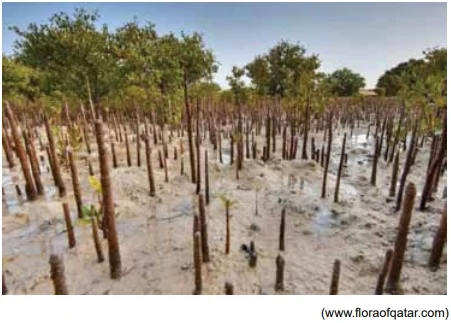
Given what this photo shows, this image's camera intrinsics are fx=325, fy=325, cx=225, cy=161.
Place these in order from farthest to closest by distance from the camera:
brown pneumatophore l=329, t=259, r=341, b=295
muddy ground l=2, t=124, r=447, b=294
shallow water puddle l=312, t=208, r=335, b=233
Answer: shallow water puddle l=312, t=208, r=335, b=233 → muddy ground l=2, t=124, r=447, b=294 → brown pneumatophore l=329, t=259, r=341, b=295

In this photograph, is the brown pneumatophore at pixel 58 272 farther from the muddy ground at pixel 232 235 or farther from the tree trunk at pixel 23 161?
the tree trunk at pixel 23 161

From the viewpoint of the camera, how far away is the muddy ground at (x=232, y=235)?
9.75 feet

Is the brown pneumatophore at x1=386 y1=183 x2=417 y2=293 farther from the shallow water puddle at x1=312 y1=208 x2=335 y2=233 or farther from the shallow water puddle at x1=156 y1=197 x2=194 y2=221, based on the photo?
the shallow water puddle at x1=156 y1=197 x2=194 y2=221

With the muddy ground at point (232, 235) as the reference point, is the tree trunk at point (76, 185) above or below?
above

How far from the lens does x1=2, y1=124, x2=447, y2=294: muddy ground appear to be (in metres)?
2.97

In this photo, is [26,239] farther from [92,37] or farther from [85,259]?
[92,37]

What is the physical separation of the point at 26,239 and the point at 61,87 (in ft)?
32.8

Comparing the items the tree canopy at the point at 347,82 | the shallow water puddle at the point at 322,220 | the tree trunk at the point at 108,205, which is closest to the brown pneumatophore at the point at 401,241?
the shallow water puddle at the point at 322,220

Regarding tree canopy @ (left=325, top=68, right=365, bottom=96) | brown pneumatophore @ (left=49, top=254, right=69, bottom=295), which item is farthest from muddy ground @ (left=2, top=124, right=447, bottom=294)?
tree canopy @ (left=325, top=68, right=365, bottom=96)

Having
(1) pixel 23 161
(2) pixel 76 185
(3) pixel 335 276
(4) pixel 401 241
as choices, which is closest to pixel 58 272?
(3) pixel 335 276
